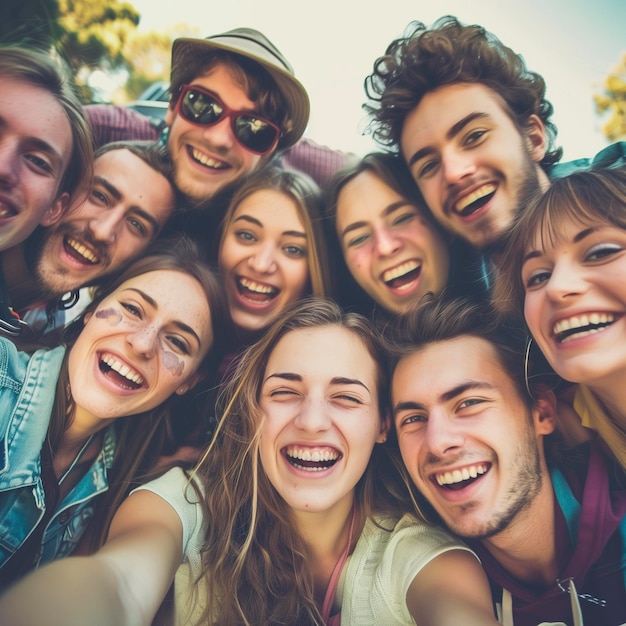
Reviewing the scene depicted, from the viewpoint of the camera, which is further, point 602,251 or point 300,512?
point 300,512

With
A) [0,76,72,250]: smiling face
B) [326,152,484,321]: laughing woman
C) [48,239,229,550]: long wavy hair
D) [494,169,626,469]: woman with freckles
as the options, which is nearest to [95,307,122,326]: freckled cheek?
[48,239,229,550]: long wavy hair

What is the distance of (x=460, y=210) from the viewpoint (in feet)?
6.12

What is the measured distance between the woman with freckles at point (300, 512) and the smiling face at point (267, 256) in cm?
12

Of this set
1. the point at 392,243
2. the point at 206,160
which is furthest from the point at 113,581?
the point at 206,160

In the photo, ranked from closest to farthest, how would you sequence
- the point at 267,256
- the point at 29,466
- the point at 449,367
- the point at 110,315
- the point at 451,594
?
the point at 451,594 < the point at 449,367 < the point at 29,466 < the point at 110,315 < the point at 267,256

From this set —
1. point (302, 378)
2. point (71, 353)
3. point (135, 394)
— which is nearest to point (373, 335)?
point (302, 378)

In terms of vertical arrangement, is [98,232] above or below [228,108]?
below

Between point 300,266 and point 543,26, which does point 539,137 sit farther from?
point 300,266

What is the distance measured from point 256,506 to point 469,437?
87cm

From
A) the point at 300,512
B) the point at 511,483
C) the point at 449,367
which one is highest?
the point at 449,367

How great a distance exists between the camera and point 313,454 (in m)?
1.69

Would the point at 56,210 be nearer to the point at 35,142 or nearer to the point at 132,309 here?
the point at 35,142

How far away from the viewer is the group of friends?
1590mm

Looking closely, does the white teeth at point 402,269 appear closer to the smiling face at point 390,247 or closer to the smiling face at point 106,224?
the smiling face at point 390,247
